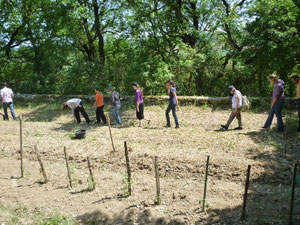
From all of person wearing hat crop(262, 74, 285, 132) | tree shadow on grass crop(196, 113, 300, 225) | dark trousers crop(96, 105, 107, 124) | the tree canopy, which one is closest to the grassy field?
tree shadow on grass crop(196, 113, 300, 225)

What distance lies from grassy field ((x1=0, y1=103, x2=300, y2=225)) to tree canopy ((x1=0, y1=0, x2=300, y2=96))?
403 cm

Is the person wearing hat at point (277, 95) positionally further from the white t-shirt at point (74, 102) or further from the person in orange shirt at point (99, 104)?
the white t-shirt at point (74, 102)

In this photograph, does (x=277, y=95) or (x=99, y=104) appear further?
(x=99, y=104)

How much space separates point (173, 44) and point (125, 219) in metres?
10.2

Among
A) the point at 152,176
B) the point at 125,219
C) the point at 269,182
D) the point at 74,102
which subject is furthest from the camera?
the point at 74,102

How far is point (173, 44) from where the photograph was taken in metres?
14.2

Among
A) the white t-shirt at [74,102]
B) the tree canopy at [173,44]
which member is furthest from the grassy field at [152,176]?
the tree canopy at [173,44]

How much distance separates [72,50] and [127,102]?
185 inches

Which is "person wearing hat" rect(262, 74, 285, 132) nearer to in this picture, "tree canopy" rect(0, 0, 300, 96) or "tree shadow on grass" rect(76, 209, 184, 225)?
"tree canopy" rect(0, 0, 300, 96)

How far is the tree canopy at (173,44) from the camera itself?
41.2 feet

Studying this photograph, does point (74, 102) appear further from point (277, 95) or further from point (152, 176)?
point (277, 95)

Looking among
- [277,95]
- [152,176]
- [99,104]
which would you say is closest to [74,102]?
[99,104]

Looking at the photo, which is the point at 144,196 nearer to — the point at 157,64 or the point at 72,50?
the point at 157,64

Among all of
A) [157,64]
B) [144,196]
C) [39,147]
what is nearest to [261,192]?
[144,196]
